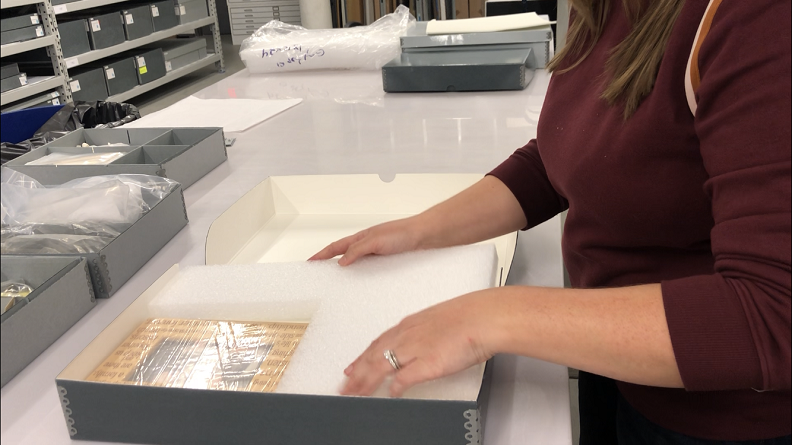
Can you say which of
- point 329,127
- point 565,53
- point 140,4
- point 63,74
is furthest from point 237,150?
point 140,4

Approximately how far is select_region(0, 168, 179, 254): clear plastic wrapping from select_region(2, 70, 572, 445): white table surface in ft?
0.24

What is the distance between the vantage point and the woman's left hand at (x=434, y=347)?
0.54 m

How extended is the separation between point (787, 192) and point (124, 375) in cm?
56

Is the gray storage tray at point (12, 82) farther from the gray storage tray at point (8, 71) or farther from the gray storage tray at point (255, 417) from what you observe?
the gray storage tray at point (255, 417)

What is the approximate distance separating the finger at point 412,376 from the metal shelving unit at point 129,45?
3685mm

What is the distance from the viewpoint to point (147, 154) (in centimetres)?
122

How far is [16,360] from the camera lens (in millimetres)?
662

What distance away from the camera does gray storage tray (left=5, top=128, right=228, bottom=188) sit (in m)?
1.04

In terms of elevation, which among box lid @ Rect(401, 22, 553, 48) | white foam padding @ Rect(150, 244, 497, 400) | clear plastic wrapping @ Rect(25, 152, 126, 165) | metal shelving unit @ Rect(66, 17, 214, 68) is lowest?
metal shelving unit @ Rect(66, 17, 214, 68)

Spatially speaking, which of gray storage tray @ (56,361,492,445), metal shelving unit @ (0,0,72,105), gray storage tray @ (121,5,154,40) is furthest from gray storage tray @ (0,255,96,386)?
gray storage tray @ (121,5,154,40)

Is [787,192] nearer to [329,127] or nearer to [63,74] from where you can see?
[329,127]

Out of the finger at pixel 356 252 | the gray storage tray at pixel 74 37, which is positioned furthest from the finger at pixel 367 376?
the gray storage tray at pixel 74 37

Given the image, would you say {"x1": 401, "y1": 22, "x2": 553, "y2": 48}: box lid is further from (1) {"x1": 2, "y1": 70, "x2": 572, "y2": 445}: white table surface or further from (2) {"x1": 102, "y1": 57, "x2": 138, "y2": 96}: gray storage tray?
(2) {"x1": 102, "y1": 57, "x2": 138, "y2": 96}: gray storage tray

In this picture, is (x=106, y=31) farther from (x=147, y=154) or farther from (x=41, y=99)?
(x=147, y=154)
